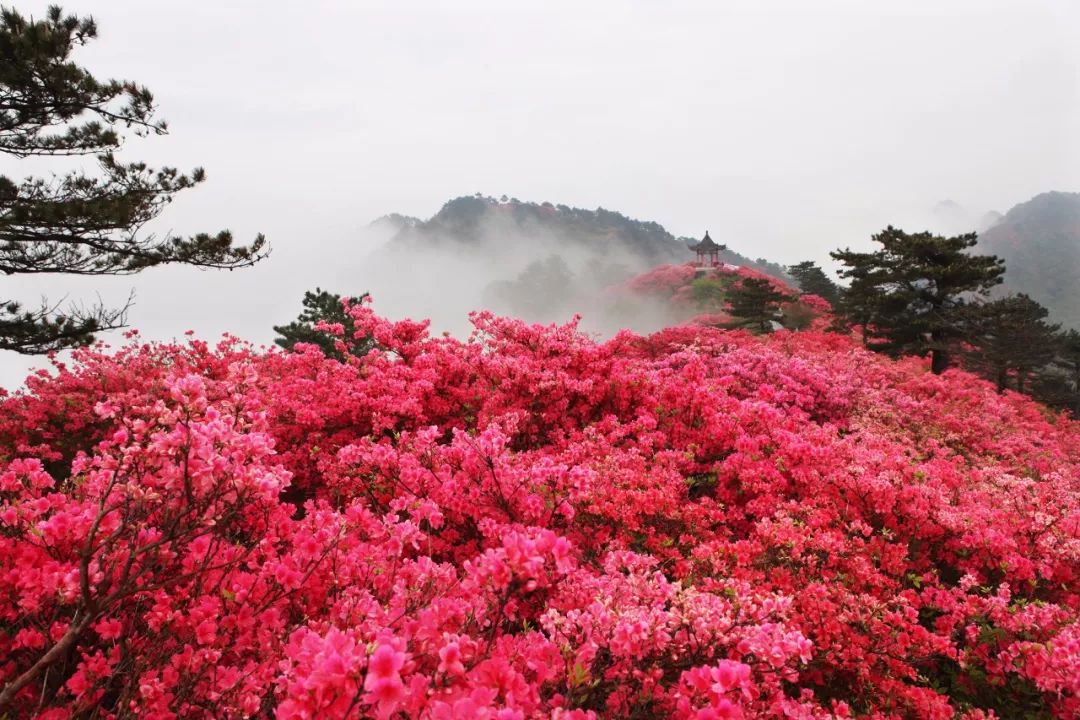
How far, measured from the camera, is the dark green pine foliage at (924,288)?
2144 centimetres

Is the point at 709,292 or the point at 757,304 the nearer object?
the point at 757,304

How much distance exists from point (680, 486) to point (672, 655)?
331 centimetres

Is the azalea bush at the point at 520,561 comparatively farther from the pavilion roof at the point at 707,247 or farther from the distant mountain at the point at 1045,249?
the distant mountain at the point at 1045,249

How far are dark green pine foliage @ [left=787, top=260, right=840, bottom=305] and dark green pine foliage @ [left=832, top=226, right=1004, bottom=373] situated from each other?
Answer: 953 inches

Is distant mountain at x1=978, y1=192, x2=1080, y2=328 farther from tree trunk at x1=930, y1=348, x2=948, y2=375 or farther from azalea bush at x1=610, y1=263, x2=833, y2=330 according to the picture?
tree trunk at x1=930, y1=348, x2=948, y2=375

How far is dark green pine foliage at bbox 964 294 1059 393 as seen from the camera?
859 inches

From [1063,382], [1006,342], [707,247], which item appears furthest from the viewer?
[707,247]

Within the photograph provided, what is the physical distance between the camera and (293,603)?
334 centimetres

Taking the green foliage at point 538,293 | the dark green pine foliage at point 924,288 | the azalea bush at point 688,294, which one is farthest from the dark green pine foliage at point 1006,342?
the green foliage at point 538,293

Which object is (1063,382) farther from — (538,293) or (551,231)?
(551,231)

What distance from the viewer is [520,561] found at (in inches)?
88.6

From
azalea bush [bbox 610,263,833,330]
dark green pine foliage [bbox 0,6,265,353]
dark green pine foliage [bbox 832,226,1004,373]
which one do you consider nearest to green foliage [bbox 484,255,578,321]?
azalea bush [bbox 610,263,833,330]

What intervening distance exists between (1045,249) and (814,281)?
280ft

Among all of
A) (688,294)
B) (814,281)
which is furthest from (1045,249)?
(688,294)
